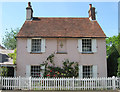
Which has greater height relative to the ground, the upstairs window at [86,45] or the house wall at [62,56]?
the upstairs window at [86,45]

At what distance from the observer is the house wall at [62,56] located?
13000mm

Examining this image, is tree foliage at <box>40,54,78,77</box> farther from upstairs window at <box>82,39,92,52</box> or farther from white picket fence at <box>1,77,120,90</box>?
upstairs window at <box>82,39,92,52</box>

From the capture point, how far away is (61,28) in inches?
569

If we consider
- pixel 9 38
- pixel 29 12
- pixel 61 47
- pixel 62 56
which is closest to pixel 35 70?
pixel 62 56

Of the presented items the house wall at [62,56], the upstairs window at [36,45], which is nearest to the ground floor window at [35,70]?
the house wall at [62,56]

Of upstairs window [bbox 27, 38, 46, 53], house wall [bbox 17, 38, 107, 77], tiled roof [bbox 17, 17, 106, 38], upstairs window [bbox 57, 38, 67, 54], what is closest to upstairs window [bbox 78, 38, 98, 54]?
house wall [bbox 17, 38, 107, 77]

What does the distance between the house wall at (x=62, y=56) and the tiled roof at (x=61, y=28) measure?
806 millimetres

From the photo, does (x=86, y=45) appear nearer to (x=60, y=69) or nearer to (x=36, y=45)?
(x=60, y=69)

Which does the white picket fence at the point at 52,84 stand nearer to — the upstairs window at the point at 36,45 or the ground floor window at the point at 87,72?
the ground floor window at the point at 87,72

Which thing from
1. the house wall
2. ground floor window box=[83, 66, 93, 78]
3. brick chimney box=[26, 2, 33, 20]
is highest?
brick chimney box=[26, 2, 33, 20]

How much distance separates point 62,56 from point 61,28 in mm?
3055

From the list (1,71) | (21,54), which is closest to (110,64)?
(21,54)

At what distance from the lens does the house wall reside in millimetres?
13000

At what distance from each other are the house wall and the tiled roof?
806 millimetres
